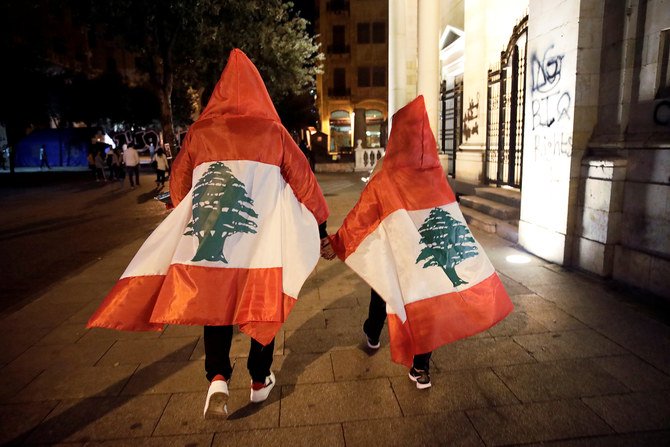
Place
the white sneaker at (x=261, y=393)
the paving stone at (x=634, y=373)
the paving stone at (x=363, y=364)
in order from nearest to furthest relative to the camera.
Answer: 1. the white sneaker at (x=261, y=393)
2. the paving stone at (x=634, y=373)
3. the paving stone at (x=363, y=364)

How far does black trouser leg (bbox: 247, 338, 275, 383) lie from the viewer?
2.95 meters

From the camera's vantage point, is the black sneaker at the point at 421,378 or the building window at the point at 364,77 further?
the building window at the point at 364,77

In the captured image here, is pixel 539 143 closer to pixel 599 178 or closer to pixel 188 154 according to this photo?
pixel 599 178

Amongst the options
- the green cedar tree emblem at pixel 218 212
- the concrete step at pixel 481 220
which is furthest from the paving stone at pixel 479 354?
the concrete step at pixel 481 220

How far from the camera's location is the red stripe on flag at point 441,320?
9.42 feet

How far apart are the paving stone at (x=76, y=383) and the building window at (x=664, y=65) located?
18.9ft

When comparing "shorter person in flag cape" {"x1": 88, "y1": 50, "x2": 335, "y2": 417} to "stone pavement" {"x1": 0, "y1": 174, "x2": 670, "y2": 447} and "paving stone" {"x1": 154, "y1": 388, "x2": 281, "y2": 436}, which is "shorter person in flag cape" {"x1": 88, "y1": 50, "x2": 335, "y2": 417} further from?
"stone pavement" {"x1": 0, "y1": 174, "x2": 670, "y2": 447}

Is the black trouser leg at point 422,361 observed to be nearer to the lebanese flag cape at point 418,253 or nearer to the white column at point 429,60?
the lebanese flag cape at point 418,253

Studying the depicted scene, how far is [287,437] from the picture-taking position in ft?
8.77

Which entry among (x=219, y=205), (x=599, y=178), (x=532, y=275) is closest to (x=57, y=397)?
(x=219, y=205)

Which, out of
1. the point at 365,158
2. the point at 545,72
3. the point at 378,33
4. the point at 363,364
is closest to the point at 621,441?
the point at 363,364

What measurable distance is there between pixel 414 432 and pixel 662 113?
4301 millimetres

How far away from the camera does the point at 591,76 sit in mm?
5406

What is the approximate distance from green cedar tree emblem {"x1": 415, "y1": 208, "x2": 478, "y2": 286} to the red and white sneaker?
145cm
